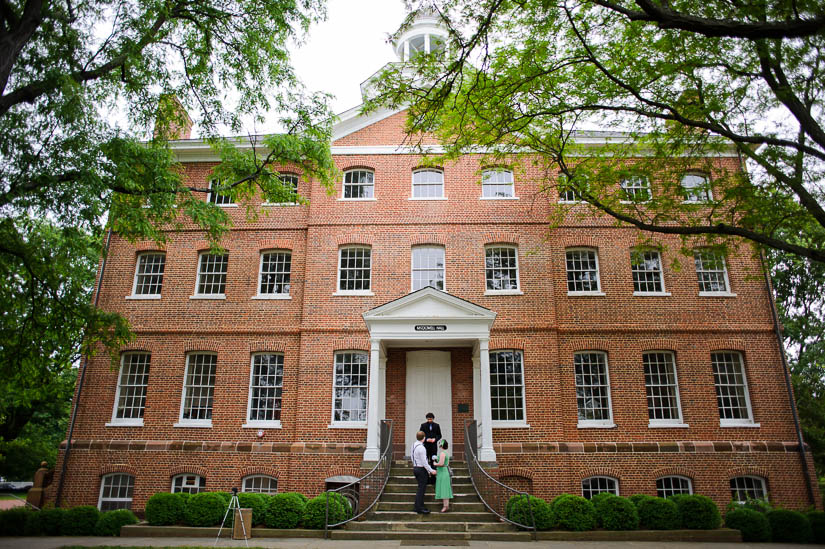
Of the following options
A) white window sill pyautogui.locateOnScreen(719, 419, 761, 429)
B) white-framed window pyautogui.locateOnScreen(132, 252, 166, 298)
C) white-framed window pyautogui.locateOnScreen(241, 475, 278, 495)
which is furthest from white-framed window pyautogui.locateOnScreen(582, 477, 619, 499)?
white-framed window pyautogui.locateOnScreen(132, 252, 166, 298)

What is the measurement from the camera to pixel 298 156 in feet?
41.4

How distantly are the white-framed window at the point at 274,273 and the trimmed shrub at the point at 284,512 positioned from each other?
21.5 feet

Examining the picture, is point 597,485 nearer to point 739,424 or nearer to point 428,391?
point 739,424

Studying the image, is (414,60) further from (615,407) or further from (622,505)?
(615,407)

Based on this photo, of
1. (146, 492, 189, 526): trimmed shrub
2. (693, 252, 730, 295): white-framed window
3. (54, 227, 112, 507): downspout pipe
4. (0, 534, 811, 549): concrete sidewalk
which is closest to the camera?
(0, 534, 811, 549): concrete sidewalk

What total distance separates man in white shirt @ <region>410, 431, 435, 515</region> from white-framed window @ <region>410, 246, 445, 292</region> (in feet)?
16.8

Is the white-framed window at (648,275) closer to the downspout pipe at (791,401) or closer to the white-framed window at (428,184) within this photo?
the downspout pipe at (791,401)

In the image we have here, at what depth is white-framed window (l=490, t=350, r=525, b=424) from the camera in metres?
14.6

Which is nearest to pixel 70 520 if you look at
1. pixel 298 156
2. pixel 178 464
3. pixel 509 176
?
pixel 178 464

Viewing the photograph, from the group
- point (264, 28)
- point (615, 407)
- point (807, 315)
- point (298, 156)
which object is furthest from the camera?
point (807, 315)

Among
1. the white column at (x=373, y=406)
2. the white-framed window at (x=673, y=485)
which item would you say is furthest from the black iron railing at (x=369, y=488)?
the white-framed window at (x=673, y=485)

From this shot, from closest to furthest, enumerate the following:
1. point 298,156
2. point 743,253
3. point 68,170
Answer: point 68,170
point 298,156
point 743,253

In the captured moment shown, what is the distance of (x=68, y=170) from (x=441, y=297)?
8654 mm

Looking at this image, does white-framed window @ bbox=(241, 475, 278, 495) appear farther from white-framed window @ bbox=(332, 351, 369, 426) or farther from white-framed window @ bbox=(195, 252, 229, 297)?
white-framed window @ bbox=(195, 252, 229, 297)
